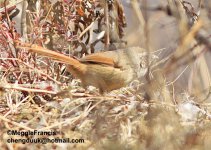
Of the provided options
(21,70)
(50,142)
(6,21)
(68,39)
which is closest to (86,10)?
(68,39)

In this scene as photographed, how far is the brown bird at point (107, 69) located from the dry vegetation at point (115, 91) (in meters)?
0.08

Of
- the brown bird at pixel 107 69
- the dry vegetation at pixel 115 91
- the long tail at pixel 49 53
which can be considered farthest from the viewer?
the brown bird at pixel 107 69

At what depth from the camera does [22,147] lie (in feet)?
8.23

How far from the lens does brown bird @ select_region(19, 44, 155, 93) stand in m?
3.53

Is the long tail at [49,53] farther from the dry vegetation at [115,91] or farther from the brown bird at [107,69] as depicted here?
the dry vegetation at [115,91]

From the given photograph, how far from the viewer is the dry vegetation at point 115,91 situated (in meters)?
1.94

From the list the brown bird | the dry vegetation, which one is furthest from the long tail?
the dry vegetation

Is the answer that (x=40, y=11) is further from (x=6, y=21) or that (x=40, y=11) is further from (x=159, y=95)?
(x=159, y=95)

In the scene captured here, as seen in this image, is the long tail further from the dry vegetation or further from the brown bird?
the dry vegetation

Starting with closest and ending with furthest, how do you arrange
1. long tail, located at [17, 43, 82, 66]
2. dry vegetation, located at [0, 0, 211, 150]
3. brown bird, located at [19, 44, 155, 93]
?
dry vegetation, located at [0, 0, 211, 150]
long tail, located at [17, 43, 82, 66]
brown bird, located at [19, 44, 155, 93]

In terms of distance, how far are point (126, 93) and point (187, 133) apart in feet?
5.31

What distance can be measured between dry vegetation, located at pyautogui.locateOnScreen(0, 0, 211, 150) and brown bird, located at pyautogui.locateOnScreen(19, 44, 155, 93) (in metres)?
0.08

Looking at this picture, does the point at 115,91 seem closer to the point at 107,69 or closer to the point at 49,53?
the point at 107,69

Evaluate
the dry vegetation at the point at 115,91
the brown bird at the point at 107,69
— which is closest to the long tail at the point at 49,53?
the brown bird at the point at 107,69
